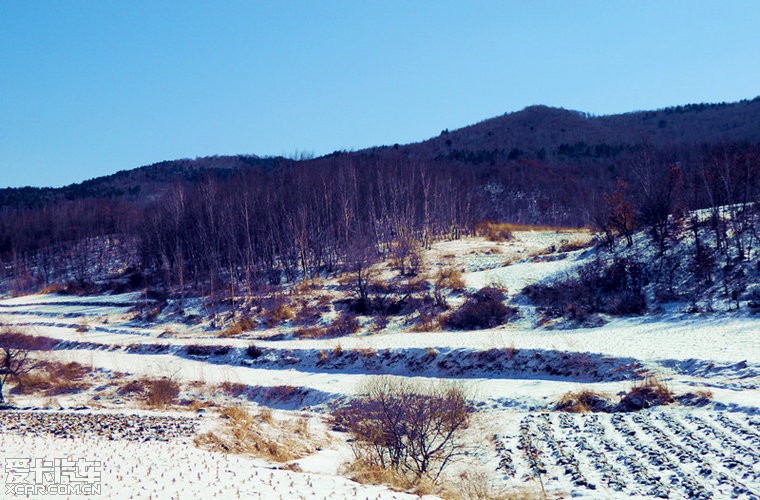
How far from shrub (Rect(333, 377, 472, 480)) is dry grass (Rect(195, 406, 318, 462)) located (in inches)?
79.9

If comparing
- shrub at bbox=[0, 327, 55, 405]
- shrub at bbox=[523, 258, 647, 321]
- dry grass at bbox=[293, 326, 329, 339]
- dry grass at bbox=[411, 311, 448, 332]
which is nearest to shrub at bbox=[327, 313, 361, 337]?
dry grass at bbox=[293, 326, 329, 339]

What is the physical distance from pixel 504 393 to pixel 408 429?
25.7 ft

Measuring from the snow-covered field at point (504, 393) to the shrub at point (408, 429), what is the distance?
925 mm

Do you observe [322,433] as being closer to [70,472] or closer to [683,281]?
[70,472]

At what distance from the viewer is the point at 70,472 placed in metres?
10.9

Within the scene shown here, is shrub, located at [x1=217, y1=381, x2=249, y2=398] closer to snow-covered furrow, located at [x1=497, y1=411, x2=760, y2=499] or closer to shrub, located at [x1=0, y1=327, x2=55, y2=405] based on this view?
shrub, located at [x1=0, y1=327, x2=55, y2=405]

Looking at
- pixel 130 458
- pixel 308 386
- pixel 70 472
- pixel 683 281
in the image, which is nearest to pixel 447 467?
pixel 130 458

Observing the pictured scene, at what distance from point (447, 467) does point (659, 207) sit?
Answer: 30.4m

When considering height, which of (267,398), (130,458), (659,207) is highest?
(659,207)

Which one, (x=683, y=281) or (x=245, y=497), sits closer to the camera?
(x=245, y=497)

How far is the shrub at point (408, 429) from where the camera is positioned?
46.3 ft

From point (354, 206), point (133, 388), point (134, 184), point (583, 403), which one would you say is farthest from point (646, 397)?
point (134, 184)

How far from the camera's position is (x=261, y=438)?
57.2ft

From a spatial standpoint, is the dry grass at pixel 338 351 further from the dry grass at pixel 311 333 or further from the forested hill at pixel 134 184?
the forested hill at pixel 134 184
